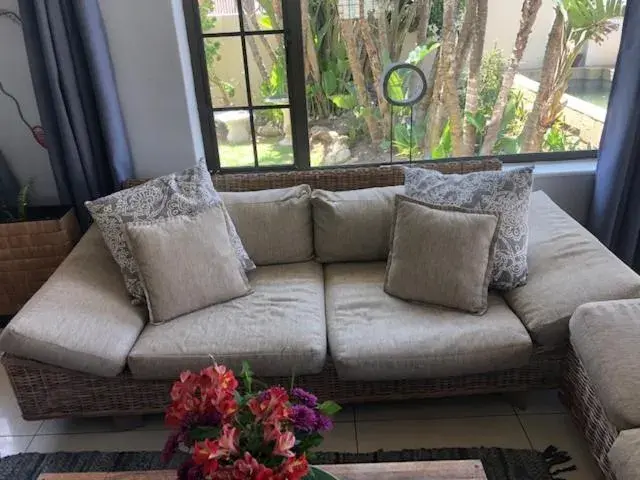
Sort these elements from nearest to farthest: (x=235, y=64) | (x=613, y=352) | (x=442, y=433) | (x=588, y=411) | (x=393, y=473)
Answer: (x=393, y=473), (x=613, y=352), (x=588, y=411), (x=442, y=433), (x=235, y=64)

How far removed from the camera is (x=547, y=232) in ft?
7.24

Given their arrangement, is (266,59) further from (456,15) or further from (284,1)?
(456,15)

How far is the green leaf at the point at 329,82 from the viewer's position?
2758 millimetres

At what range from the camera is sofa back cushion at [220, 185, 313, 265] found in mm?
2312

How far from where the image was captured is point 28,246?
2.47 metres

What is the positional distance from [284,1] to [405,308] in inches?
56.6

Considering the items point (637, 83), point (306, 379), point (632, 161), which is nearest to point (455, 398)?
point (306, 379)

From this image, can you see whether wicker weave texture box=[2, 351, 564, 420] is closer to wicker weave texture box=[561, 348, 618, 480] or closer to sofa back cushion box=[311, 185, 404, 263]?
wicker weave texture box=[561, 348, 618, 480]

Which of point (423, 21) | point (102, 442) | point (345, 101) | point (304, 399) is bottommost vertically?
point (102, 442)

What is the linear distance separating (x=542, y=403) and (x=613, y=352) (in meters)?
0.56

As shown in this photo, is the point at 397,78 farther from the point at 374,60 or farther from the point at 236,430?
the point at 236,430

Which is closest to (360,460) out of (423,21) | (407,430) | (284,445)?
(407,430)

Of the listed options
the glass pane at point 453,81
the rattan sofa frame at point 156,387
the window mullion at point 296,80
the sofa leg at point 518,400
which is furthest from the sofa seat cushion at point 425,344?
the glass pane at point 453,81

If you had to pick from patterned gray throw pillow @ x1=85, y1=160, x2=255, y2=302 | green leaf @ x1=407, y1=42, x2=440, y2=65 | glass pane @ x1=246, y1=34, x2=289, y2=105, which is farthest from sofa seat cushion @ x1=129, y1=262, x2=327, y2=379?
green leaf @ x1=407, y1=42, x2=440, y2=65
